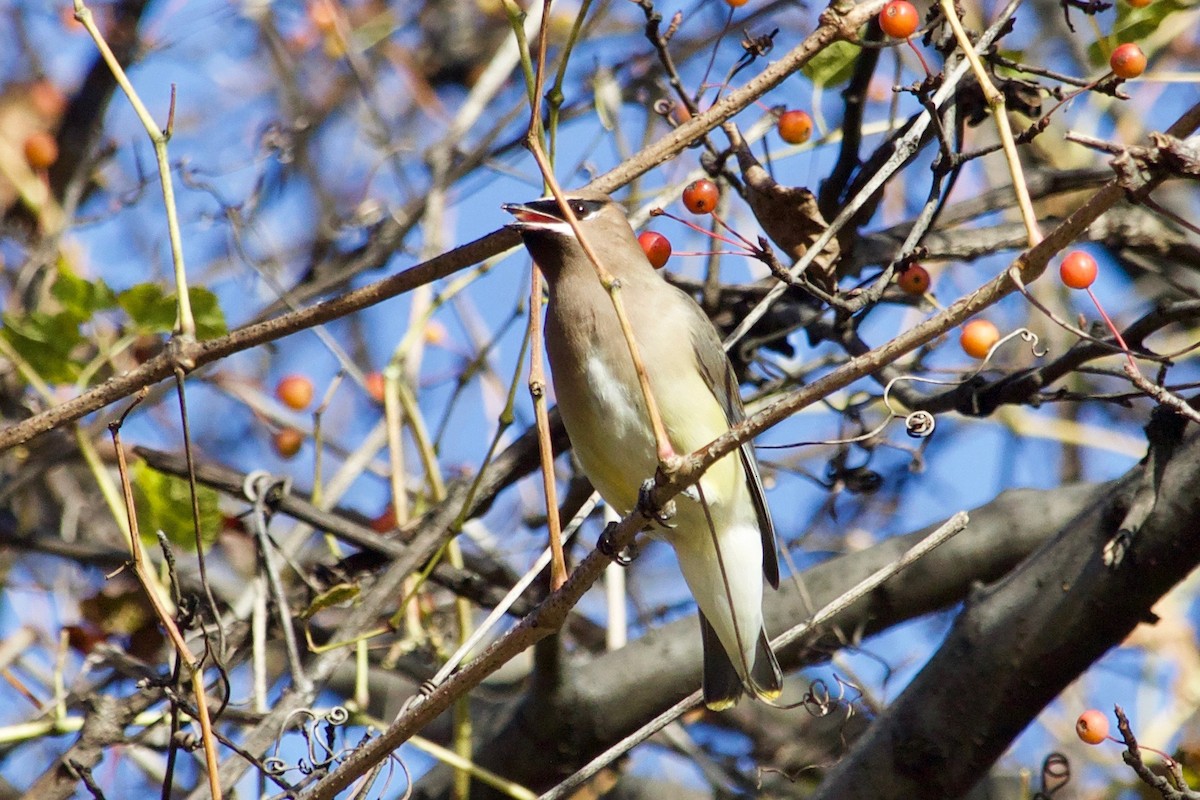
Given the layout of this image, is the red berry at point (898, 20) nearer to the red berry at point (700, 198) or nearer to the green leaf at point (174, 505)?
the red berry at point (700, 198)

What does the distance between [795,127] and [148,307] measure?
1850 millimetres

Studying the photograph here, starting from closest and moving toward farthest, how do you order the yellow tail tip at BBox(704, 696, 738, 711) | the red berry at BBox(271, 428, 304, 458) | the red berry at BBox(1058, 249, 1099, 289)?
the red berry at BBox(1058, 249, 1099, 289) < the yellow tail tip at BBox(704, 696, 738, 711) < the red berry at BBox(271, 428, 304, 458)

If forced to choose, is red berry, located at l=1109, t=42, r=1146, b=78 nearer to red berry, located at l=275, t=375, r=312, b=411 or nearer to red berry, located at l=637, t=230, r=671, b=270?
red berry, located at l=637, t=230, r=671, b=270

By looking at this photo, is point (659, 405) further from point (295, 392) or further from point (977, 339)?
point (295, 392)

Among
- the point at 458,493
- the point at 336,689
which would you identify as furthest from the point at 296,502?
the point at 336,689

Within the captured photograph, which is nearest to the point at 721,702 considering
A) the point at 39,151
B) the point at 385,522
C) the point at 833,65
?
the point at 385,522

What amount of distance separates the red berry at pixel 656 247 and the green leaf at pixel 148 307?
4.22 feet

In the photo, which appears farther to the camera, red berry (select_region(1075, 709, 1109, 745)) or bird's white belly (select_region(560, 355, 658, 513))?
bird's white belly (select_region(560, 355, 658, 513))

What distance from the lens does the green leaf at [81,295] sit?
12.5 feet

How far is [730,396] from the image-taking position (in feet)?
12.7

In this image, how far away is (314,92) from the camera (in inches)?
303

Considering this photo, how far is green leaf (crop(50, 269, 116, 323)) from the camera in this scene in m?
3.80

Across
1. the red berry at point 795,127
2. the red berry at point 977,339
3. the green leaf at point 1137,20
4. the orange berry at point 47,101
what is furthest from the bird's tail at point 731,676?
the orange berry at point 47,101

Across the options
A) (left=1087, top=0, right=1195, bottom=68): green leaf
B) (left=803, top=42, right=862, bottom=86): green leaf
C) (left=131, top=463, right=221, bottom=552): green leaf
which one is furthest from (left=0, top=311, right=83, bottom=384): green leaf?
(left=1087, top=0, right=1195, bottom=68): green leaf
